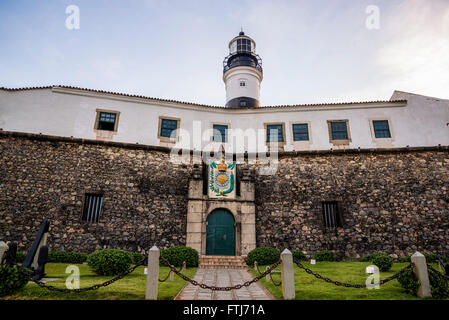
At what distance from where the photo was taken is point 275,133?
57.8 ft

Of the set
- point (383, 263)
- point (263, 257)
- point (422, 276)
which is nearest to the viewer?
point (422, 276)

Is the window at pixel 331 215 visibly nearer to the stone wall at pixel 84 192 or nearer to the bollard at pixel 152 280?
the stone wall at pixel 84 192

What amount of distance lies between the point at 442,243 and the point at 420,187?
10.0 feet

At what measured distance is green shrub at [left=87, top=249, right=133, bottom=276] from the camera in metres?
8.48

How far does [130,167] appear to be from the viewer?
14883mm

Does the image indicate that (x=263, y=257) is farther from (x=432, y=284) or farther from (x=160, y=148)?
(x=160, y=148)

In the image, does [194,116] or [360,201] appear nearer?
[360,201]

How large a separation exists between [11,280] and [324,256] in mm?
12506

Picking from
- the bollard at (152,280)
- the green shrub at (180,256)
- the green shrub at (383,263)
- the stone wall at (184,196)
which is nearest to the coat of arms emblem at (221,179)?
the stone wall at (184,196)

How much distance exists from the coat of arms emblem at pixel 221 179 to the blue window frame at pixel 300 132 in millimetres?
5161

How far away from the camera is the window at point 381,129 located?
16969 millimetres

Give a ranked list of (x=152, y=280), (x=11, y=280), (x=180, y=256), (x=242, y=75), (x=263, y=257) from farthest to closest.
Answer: (x=242, y=75)
(x=263, y=257)
(x=180, y=256)
(x=11, y=280)
(x=152, y=280)

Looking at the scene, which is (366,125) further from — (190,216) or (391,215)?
(190,216)

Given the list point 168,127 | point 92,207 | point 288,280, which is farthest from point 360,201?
point 92,207
